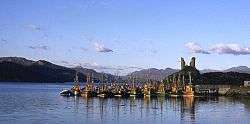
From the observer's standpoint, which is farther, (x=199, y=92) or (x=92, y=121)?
(x=199, y=92)

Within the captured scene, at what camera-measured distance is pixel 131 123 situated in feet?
228

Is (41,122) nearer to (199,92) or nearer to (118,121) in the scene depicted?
(118,121)

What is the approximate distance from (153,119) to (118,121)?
266 inches

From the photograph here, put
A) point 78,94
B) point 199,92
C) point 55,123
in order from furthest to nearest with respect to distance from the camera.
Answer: point 199,92, point 78,94, point 55,123

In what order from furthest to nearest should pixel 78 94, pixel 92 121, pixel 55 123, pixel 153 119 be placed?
pixel 78 94, pixel 153 119, pixel 92 121, pixel 55 123

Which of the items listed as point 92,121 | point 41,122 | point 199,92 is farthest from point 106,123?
point 199,92

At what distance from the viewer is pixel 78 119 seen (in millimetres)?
74062

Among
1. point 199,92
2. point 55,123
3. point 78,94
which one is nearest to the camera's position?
point 55,123

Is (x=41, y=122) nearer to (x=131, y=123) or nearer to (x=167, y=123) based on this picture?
(x=131, y=123)

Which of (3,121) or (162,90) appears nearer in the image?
(3,121)

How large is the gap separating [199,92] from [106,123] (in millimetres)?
107413

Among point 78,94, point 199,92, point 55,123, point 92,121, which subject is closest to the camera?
point 55,123

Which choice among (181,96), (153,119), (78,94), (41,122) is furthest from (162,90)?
(41,122)

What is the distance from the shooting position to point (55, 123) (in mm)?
66312
